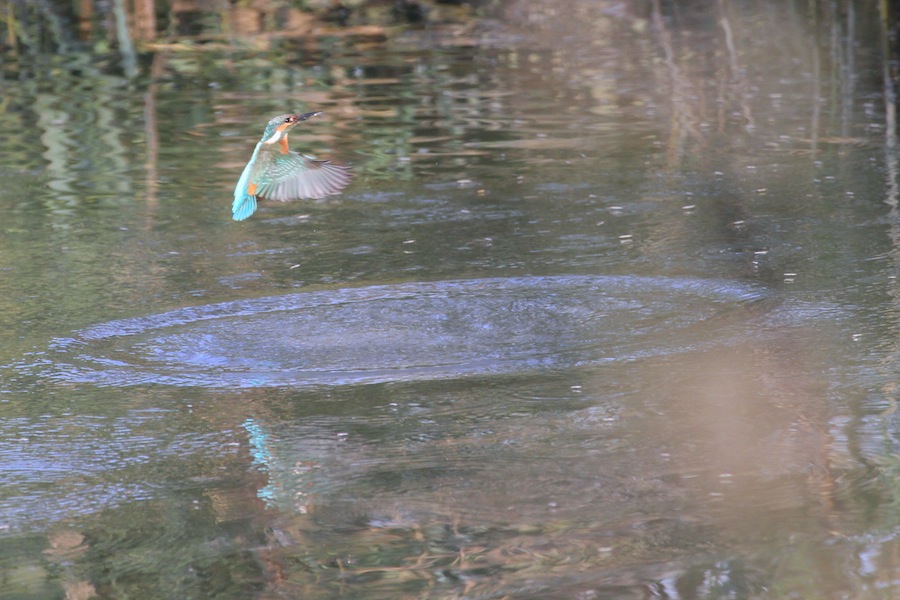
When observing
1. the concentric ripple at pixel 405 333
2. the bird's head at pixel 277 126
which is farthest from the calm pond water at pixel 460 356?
the bird's head at pixel 277 126

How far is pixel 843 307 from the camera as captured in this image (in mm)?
6148

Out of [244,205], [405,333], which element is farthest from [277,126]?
[405,333]

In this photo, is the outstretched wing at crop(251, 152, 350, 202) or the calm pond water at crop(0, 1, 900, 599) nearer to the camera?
the calm pond water at crop(0, 1, 900, 599)

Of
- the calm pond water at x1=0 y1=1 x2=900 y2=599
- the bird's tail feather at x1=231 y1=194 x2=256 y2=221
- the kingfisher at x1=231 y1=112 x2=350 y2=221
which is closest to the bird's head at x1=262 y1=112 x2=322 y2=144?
the kingfisher at x1=231 y1=112 x2=350 y2=221

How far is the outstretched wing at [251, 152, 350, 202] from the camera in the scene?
611cm

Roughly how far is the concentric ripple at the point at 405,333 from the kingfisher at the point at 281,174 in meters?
0.51

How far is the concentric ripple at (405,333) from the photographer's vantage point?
5.50m

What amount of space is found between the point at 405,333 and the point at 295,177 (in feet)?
2.76

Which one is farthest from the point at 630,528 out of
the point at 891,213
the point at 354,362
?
the point at 891,213

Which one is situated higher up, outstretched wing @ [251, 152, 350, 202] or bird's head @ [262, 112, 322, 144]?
bird's head @ [262, 112, 322, 144]

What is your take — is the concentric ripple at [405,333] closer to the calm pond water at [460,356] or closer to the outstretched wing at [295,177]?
the calm pond water at [460,356]

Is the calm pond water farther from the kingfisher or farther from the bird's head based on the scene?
the bird's head

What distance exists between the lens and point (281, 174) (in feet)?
20.2

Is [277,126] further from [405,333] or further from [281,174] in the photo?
[405,333]
